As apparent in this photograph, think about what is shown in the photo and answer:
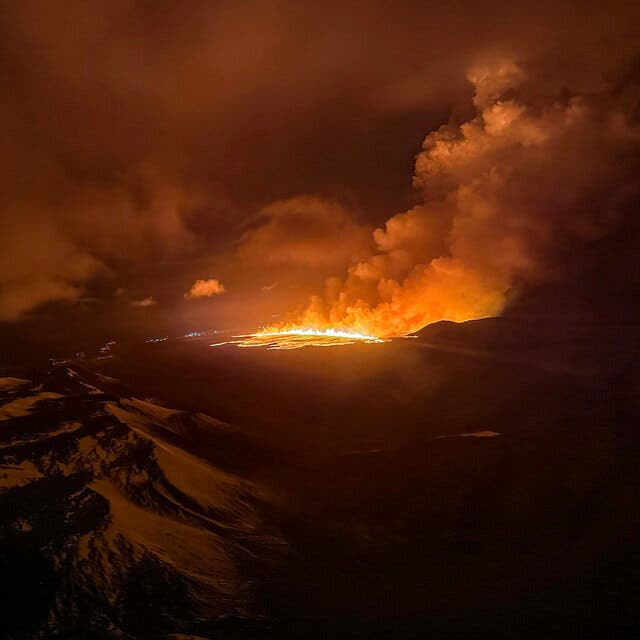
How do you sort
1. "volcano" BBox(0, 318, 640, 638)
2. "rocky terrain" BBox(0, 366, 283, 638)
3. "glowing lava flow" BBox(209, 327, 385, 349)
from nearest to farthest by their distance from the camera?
"rocky terrain" BBox(0, 366, 283, 638) → "volcano" BBox(0, 318, 640, 638) → "glowing lava flow" BBox(209, 327, 385, 349)

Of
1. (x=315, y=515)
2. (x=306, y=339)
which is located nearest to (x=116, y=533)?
(x=315, y=515)

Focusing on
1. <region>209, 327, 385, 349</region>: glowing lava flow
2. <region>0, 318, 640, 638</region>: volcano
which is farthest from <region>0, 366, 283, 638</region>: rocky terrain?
<region>209, 327, 385, 349</region>: glowing lava flow

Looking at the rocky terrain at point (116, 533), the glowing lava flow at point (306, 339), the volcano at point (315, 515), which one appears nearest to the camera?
the rocky terrain at point (116, 533)

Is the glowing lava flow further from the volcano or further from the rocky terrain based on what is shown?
the rocky terrain

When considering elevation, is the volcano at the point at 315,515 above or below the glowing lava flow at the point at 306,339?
below

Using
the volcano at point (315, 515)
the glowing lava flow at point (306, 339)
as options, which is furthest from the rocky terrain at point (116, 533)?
the glowing lava flow at point (306, 339)

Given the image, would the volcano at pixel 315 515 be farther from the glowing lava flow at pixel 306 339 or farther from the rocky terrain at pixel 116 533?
the glowing lava flow at pixel 306 339

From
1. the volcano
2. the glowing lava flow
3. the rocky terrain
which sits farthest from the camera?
the glowing lava flow

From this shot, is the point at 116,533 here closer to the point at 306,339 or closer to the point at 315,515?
the point at 315,515

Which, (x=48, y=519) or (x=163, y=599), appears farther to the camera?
(x=48, y=519)

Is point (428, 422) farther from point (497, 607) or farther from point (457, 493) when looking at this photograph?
point (497, 607)

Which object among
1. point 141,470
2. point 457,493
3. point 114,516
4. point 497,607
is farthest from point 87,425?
point 497,607
